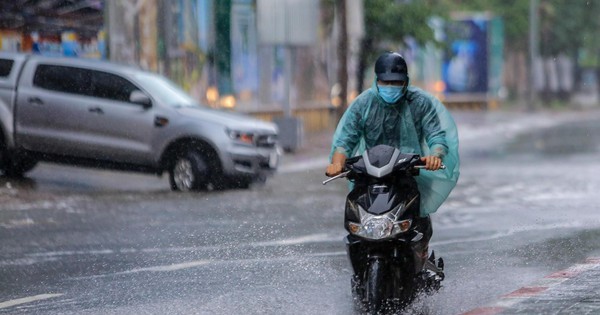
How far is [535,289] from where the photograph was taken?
8664mm

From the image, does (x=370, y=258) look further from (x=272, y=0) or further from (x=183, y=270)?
(x=272, y=0)

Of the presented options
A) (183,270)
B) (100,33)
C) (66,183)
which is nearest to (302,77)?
(100,33)

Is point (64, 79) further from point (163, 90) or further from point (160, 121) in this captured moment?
point (160, 121)

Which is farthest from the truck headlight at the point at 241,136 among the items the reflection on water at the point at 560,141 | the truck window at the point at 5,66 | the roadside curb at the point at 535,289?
the reflection on water at the point at 560,141

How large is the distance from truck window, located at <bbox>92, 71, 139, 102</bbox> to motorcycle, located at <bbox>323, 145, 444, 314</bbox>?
1035 centimetres

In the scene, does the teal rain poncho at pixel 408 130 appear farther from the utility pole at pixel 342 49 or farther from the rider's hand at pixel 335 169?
the utility pole at pixel 342 49

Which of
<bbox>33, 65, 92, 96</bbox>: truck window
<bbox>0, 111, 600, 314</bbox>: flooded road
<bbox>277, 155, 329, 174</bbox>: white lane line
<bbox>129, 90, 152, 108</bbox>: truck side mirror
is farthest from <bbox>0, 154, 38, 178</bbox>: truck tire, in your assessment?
<bbox>277, 155, 329, 174</bbox>: white lane line

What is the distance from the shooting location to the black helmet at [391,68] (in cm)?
805

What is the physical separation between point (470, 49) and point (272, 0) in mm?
25020

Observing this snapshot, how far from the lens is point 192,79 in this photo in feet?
92.7

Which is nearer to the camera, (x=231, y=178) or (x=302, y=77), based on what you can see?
(x=231, y=178)

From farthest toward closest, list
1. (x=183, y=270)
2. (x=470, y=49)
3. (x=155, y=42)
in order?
(x=470, y=49) → (x=155, y=42) → (x=183, y=270)

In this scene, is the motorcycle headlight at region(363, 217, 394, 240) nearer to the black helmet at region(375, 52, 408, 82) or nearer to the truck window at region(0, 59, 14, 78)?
the black helmet at region(375, 52, 408, 82)

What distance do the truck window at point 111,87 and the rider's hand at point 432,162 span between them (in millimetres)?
10597
